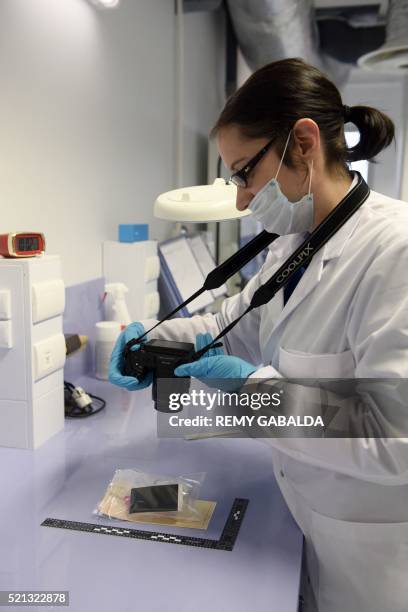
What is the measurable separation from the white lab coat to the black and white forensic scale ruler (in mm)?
132

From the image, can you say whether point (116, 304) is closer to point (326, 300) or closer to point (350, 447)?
point (326, 300)

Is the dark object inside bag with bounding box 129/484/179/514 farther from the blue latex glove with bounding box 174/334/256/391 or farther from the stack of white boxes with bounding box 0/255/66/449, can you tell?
the stack of white boxes with bounding box 0/255/66/449

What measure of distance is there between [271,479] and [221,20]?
325 cm

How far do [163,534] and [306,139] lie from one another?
2.46 feet

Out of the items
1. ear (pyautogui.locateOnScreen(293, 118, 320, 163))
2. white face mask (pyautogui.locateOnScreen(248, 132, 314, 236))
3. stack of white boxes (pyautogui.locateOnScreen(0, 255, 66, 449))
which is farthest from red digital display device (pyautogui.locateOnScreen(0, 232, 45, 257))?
ear (pyautogui.locateOnScreen(293, 118, 320, 163))

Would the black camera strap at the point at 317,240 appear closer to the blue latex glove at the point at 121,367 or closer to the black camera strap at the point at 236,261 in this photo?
the black camera strap at the point at 236,261

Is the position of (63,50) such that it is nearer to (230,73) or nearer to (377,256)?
(377,256)

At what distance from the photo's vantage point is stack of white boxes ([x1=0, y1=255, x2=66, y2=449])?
1237 mm

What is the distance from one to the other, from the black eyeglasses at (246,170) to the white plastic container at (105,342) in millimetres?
833

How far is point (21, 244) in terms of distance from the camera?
126 centimetres

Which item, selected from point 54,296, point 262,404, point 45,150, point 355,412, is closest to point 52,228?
point 45,150

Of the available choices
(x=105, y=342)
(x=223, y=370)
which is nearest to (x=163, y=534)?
(x=223, y=370)

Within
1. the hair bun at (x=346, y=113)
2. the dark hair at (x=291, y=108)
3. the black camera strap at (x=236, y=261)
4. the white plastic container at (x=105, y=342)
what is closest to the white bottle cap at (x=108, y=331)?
the white plastic container at (x=105, y=342)

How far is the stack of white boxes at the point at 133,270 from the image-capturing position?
2014 millimetres
